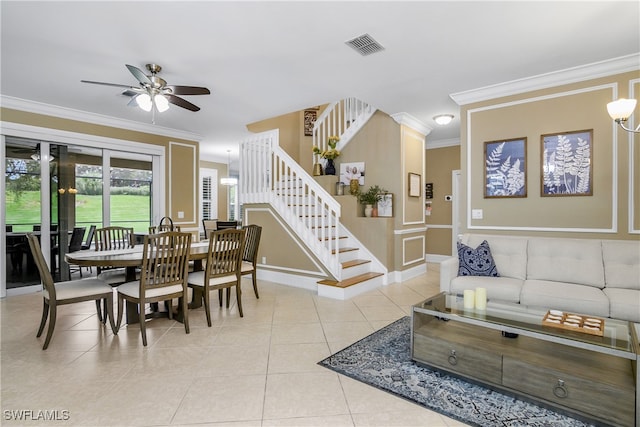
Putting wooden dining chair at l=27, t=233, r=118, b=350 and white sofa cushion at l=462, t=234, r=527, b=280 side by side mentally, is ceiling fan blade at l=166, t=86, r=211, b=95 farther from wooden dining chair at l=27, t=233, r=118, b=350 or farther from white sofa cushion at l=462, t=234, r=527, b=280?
white sofa cushion at l=462, t=234, r=527, b=280

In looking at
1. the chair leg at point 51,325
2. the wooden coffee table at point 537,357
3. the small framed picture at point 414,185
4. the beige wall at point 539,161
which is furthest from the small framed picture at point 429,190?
the chair leg at point 51,325

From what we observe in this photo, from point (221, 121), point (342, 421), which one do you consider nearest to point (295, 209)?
point (221, 121)

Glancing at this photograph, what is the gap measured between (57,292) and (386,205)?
176 inches

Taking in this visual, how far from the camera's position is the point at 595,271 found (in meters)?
3.18

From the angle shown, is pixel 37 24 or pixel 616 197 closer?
pixel 37 24

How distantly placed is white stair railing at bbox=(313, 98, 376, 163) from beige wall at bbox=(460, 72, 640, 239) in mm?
1967

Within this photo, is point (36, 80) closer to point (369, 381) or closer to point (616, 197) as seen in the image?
point (369, 381)

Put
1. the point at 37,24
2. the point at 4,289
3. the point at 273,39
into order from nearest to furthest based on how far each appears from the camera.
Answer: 1. the point at 37,24
2. the point at 273,39
3. the point at 4,289

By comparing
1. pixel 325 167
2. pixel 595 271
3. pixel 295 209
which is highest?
pixel 325 167

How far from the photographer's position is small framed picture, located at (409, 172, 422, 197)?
5633mm

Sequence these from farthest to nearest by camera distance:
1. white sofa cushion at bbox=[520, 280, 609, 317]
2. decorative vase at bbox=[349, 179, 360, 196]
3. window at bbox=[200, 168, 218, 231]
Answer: window at bbox=[200, 168, 218, 231] → decorative vase at bbox=[349, 179, 360, 196] → white sofa cushion at bbox=[520, 280, 609, 317]

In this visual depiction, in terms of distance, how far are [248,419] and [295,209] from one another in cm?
378

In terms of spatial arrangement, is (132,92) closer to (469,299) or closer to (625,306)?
(469,299)

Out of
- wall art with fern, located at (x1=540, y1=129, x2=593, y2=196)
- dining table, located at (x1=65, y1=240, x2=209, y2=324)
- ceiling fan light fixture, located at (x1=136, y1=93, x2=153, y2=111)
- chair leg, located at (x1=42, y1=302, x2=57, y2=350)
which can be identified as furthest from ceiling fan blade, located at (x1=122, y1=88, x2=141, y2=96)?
wall art with fern, located at (x1=540, y1=129, x2=593, y2=196)
